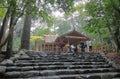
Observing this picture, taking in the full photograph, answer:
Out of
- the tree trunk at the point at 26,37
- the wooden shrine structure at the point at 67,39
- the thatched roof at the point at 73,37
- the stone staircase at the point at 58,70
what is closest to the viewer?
the stone staircase at the point at 58,70

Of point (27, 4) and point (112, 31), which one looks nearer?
point (27, 4)

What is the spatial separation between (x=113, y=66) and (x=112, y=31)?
339cm

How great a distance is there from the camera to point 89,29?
11.5m

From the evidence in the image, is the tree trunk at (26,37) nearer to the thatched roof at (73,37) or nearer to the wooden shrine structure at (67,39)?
the wooden shrine structure at (67,39)

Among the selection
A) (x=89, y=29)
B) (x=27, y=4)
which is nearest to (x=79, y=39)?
(x=89, y=29)

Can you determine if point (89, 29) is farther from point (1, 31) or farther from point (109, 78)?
point (1, 31)

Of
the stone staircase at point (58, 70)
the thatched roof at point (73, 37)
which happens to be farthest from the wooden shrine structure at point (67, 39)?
the stone staircase at point (58, 70)

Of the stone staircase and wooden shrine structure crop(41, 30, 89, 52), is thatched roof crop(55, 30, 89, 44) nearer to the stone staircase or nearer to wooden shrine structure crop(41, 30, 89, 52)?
wooden shrine structure crop(41, 30, 89, 52)

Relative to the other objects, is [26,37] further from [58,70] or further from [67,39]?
[58,70]

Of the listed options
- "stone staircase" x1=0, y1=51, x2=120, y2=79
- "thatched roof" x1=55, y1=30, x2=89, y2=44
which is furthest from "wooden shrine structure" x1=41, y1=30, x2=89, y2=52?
"stone staircase" x1=0, y1=51, x2=120, y2=79

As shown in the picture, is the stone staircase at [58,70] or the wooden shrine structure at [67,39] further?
the wooden shrine structure at [67,39]

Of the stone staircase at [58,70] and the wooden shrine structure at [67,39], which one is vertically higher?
the wooden shrine structure at [67,39]

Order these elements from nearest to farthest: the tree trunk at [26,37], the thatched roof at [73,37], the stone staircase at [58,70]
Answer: the stone staircase at [58,70] → the tree trunk at [26,37] → the thatched roof at [73,37]

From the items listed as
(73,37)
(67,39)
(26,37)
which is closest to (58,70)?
(26,37)
